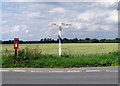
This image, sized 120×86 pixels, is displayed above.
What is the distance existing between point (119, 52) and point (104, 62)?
5.65 m

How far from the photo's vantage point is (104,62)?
1666 cm

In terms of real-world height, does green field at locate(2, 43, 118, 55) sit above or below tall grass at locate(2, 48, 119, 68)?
above

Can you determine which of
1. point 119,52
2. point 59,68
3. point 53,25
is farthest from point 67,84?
point 119,52

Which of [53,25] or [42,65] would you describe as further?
[53,25]

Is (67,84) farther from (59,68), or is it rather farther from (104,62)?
(104,62)

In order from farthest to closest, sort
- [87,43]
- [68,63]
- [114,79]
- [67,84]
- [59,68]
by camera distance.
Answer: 1. [87,43]
2. [68,63]
3. [59,68]
4. [114,79]
5. [67,84]

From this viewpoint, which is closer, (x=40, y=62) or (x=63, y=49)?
(x=40, y=62)

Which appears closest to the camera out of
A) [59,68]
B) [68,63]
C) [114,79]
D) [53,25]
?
[114,79]

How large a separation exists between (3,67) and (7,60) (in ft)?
4.62

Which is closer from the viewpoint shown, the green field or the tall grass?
the tall grass

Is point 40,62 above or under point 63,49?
under

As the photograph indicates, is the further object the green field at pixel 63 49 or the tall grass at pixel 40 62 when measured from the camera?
the green field at pixel 63 49

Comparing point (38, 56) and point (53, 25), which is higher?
point (53, 25)

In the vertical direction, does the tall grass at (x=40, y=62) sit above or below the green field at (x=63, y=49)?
below
